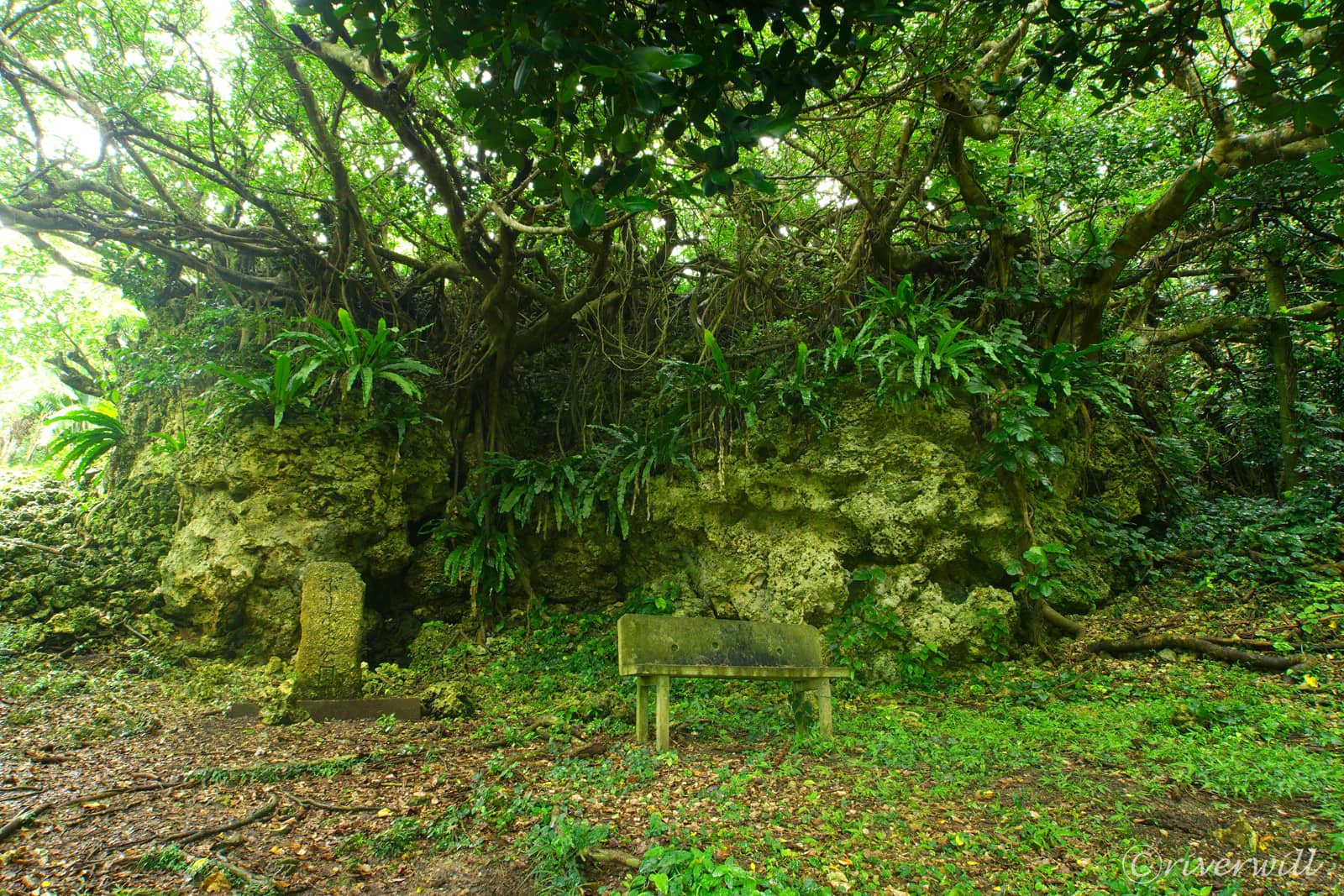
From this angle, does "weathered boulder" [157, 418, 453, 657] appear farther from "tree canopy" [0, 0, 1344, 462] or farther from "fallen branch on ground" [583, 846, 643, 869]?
"fallen branch on ground" [583, 846, 643, 869]

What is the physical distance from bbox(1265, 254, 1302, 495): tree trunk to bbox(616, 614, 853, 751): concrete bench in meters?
6.41

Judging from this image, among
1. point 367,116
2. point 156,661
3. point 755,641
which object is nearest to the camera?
point 755,641

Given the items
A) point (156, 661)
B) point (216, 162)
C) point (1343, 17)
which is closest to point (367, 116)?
point (216, 162)

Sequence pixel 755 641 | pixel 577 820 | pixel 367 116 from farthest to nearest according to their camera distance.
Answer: pixel 367 116 < pixel 755 641 < pixel 577 820

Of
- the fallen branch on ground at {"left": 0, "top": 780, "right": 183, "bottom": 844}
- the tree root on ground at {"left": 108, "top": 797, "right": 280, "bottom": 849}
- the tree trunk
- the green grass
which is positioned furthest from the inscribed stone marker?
the tree trunk

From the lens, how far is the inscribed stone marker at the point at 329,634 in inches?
210

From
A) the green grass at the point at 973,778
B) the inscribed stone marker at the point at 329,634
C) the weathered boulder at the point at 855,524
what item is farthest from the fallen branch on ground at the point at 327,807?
the weathered boulder at the point at 855,524

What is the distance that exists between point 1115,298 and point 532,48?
27.7 ft

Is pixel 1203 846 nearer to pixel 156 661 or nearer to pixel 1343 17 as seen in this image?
pixel 1343 17

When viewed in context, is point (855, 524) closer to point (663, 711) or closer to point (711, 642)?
point (711, 642)

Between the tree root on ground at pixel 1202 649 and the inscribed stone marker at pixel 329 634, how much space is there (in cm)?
643

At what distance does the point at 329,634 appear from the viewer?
5.46m

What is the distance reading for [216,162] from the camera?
6496 mm

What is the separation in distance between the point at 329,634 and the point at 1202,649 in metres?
7.21
